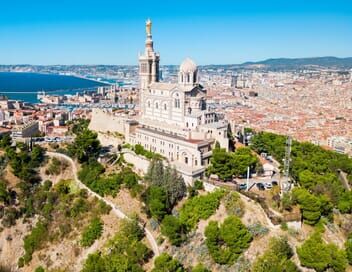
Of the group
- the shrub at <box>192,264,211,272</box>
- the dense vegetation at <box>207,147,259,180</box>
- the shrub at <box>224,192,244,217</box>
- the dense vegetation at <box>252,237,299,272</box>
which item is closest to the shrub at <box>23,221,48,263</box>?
the shrub at <box>192,264,211,272</box>

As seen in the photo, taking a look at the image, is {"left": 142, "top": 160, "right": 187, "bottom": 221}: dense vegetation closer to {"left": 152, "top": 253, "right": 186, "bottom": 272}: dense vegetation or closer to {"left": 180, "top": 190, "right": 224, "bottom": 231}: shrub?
{"left": 180, "top": 190, "right": 224, "bottom": 231}: shrub

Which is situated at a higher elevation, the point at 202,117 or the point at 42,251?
the point at 202,117

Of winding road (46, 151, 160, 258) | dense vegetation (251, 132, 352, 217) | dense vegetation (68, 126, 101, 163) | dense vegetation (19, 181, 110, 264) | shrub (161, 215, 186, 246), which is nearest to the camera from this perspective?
shrub (161, 215, 186, 246)

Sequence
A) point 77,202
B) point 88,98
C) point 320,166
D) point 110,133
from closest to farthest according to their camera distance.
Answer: point 77,202, point 320,166, point 110,133, point 88,98

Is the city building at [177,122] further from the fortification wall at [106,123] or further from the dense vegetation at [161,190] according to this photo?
the dense vegetation at [161,190]

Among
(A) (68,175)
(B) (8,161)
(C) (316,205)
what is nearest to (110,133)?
(A) (68,175)

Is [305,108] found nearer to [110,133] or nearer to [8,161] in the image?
[110,133]

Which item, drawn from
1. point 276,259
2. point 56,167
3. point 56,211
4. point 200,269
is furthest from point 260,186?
point 56,167
